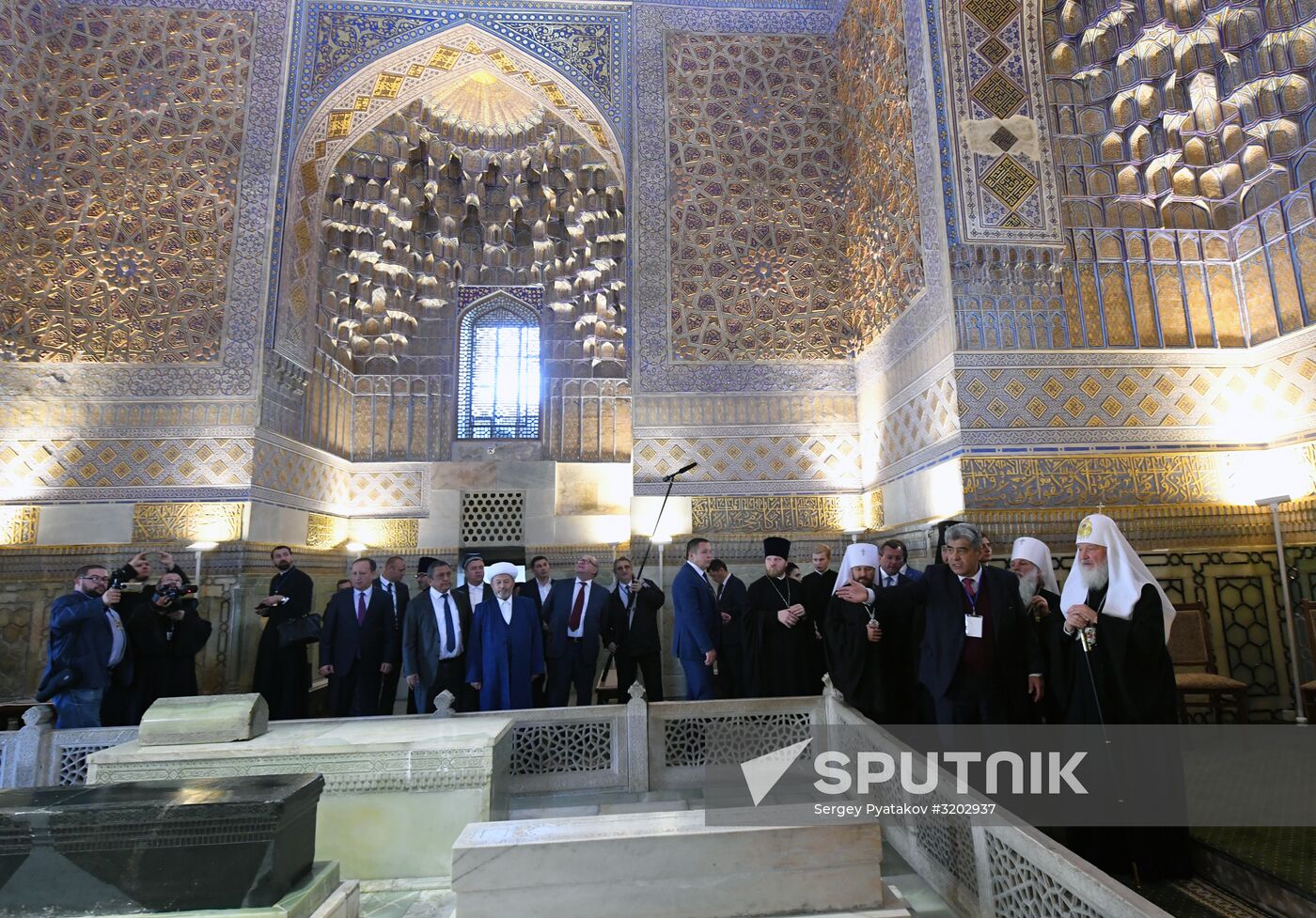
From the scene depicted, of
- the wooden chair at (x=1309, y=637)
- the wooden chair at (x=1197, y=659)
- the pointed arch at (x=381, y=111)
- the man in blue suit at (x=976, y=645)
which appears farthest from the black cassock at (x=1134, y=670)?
the pointed arch at (x=381, y=111)

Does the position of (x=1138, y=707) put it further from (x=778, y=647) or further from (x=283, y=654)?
(x=283, y=654)

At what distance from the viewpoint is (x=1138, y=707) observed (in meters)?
2.74

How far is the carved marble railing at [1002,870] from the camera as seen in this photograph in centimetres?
164

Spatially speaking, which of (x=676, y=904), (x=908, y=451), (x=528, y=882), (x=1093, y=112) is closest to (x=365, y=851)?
(x=528, y=882)

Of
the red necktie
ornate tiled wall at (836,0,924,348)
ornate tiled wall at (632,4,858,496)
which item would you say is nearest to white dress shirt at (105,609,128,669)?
the red necktie

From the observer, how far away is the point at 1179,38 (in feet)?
18.5

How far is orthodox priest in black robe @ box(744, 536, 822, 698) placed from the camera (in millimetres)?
4312

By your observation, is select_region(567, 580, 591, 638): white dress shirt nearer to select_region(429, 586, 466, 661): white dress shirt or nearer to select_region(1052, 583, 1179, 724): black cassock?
select_region(429, 586, 466, 661): white dress shirt

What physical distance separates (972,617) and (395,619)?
10.5 feet

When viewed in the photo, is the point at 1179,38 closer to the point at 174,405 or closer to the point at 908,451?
the point at 908,451

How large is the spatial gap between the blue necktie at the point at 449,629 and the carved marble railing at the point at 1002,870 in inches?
96.2

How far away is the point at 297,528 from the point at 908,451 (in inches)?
215

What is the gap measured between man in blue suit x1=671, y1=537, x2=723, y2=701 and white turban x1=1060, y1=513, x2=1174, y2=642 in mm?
2035

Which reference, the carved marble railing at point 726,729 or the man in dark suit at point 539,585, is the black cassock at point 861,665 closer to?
the carved marble railing at point 726,729
